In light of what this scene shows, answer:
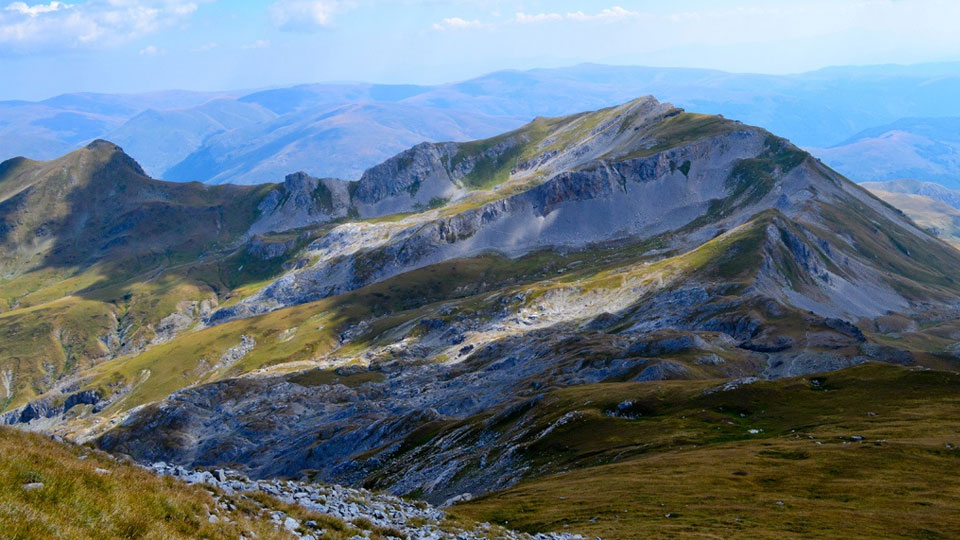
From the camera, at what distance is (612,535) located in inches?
1487

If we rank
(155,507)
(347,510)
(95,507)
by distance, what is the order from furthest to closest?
(347,510) < (155,507) < (95,507)

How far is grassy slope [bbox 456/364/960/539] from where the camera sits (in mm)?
39094

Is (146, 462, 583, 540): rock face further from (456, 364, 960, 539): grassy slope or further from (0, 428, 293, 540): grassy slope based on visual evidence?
(456, 364, 960, 539): grassy slope

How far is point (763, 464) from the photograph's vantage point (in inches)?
2119

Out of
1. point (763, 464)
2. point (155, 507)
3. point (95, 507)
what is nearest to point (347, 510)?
point (155, 507)

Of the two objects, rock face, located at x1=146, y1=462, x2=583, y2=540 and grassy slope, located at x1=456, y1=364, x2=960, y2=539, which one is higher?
rock face, located at x1=146, y1=462, x2=583, y2=540

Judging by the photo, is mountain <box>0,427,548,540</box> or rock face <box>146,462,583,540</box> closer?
mountain <box>0,427,548,540</box>

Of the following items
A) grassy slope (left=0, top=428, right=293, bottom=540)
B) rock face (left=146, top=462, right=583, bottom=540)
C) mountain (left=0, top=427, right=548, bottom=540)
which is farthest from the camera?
rock face (left=146, top=462, right=583, bottom=540)

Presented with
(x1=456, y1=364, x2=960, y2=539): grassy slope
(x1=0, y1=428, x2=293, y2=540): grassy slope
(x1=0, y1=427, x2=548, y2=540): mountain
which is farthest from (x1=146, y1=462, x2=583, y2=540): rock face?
(x1=456, y1=364, x2=960, y2=539): grassy slope

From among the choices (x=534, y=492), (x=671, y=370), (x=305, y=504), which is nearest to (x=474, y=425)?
(x=671, y=370)

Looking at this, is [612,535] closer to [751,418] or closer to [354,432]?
[751,418]

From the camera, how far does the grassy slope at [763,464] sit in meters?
39.1

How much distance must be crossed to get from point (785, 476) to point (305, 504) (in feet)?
124

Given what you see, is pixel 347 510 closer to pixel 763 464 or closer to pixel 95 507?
pixel 95 507
